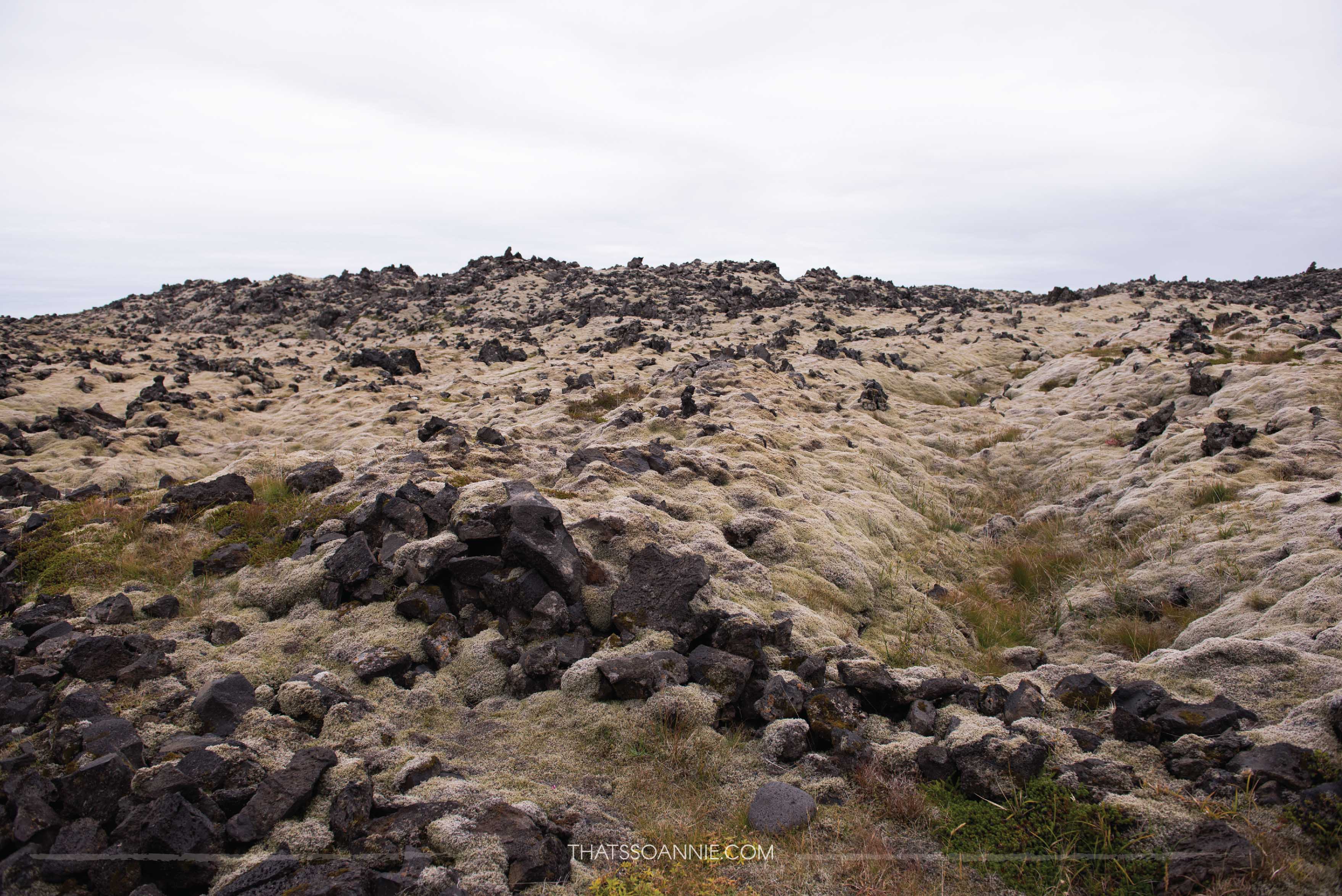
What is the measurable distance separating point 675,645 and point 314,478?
24.8ft

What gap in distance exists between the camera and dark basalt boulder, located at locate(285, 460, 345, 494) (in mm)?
11164

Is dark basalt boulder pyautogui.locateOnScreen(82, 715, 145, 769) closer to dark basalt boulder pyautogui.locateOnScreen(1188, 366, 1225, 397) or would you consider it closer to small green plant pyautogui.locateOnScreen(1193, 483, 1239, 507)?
small green plant pyautogui.locateOnScreen(1193, 483, 1239, 507)

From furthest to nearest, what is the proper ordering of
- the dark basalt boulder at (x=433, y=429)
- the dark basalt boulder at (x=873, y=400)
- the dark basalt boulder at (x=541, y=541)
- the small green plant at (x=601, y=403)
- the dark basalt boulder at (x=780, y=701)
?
1. the dark basalt boulder at (x=873, y=400)
2. the small green plant at (x=601, y=403)
3. the dark basalt boulder at (x=433, y=429)
4. the dark basalt boulder at (x=541, y=541)
5. the dark basalt boulder at (x=780, y=701)

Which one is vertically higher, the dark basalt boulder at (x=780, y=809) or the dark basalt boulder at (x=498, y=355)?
the dark basalt boulder at (x=498, y=355)

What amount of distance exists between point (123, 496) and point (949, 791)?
1375 cm

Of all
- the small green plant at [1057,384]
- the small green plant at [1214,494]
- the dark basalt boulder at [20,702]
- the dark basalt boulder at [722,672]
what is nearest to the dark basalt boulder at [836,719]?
the dark basalt boulder at [722,672]

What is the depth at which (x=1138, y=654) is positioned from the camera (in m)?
7.79

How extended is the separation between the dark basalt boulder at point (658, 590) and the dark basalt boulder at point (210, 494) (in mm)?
6820

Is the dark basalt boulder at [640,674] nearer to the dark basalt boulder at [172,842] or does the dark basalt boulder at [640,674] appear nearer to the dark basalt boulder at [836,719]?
the dark basalt boulder at [836,719]

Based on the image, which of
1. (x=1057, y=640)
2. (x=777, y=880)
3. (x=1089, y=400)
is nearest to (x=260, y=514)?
(x=777, y=880)

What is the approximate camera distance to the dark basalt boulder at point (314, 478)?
1116 centimetres

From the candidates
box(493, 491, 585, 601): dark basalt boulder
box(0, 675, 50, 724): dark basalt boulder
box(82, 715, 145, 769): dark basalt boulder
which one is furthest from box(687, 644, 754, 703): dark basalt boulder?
box(0, 675, 50, 724): dark basalt boulder

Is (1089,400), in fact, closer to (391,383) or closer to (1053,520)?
(1053,520)

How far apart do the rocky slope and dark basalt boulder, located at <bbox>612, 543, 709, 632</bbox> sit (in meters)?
0.05
